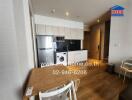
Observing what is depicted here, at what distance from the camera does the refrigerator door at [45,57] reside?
3.76 m

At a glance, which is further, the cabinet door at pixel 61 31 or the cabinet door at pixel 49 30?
the cabinet door at pixel 61 31

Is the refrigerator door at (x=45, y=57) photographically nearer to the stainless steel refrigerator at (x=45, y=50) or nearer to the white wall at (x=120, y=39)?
the stainless steel refrigerator at (x=45, y=50)

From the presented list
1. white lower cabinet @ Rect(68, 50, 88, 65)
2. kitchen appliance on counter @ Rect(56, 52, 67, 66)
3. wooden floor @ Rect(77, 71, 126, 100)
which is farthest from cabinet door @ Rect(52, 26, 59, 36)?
wooden floor @ Rect(77, 71, 126, 100)

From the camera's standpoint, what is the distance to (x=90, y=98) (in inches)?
76.1

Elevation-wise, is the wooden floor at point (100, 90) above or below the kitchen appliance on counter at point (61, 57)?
below

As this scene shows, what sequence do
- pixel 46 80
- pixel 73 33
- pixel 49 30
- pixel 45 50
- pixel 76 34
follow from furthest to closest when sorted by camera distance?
1. pixel 76 34
2. pixel 73 33
3. pixel 49 30
4. pixel 45 50
5. pixel 46 80

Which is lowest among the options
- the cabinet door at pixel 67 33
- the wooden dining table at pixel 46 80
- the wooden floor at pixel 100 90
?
the wooden floor at pixel 100 90

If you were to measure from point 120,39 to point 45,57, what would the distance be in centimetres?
329

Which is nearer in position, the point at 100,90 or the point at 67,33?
the point at 100,90

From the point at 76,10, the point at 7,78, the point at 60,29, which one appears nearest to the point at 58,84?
the point at 7,78

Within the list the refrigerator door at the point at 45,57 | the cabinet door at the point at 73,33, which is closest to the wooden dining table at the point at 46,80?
the refrigerator door at the point at 45,57

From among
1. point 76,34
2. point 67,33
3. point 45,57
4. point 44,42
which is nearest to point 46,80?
point 45,57

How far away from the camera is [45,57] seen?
3.86 metres

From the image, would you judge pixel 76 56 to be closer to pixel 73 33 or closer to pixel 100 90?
pixel 73 33
